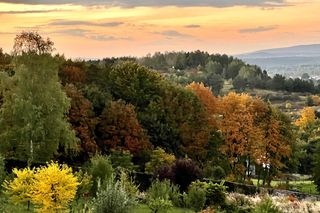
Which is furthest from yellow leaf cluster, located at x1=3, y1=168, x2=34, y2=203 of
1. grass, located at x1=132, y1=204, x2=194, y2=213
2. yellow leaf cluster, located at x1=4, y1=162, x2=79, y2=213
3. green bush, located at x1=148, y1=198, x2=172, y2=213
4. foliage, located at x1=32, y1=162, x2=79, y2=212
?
green bush, located at x1=148, y1=198, x2=172, y2=213

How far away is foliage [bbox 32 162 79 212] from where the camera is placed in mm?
20969

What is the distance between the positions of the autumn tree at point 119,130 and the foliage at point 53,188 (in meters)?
28.4

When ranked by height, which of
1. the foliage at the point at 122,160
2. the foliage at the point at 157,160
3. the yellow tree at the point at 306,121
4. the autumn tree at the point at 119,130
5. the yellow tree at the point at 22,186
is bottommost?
the yellow tree at the point at 306,121

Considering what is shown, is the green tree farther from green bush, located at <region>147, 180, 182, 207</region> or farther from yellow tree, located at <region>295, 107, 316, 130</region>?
yellow tree, located at <region>295, 107, 316, 130</region>

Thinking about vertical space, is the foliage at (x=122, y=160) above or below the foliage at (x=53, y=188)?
below

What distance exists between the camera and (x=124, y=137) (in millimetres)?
50656

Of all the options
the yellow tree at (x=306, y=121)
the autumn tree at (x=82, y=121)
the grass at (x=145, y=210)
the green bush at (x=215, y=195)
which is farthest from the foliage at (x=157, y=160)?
the yellow tree at (x=306, y=121)

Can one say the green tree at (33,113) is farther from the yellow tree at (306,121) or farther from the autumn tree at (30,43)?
the yellow tree at (306,121)

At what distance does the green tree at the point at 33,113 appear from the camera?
1583 inches

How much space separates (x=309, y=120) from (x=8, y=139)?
95380mm

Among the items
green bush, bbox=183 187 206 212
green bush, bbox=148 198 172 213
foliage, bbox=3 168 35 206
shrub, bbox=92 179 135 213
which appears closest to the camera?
shrub, bbox=92 179 135 213

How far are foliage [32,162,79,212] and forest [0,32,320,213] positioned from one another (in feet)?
0.13

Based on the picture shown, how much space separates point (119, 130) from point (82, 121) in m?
3.77

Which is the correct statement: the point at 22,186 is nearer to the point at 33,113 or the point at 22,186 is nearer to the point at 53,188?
the point at 53,188
